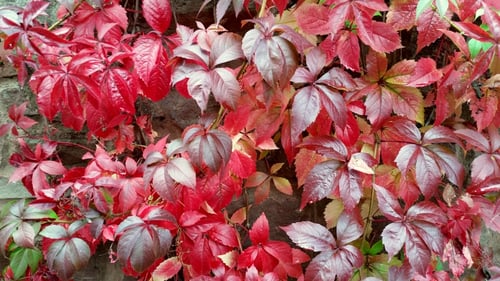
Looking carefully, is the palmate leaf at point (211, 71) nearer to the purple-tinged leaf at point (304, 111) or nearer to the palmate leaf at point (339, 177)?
the purple-tinged leaf at point (304, 111)

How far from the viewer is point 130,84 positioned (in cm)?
117

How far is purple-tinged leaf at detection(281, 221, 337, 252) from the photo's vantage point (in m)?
1.09

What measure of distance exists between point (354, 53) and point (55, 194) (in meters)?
0.82

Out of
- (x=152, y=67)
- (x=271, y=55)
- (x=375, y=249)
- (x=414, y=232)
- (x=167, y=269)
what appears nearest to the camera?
(x=271, y=55)

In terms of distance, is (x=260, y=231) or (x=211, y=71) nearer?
(x=211, y=71)

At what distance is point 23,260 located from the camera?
4.50 ft

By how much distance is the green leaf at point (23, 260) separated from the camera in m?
1.37

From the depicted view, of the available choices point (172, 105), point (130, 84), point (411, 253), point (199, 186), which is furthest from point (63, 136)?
point (411, 253)

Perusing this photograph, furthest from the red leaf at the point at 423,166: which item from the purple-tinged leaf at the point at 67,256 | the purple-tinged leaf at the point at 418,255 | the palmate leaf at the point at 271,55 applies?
the purple-tinged leaf at the point at 67,256

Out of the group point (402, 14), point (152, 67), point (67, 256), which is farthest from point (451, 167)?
point (67, 256)

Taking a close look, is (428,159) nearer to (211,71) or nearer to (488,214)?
(488,214)

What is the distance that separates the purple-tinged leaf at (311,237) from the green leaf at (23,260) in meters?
0.76

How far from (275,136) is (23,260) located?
800 mm

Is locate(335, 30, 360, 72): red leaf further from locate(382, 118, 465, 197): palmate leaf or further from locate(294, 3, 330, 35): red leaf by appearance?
locate(382, 118, 465, 197): palmate leaf
